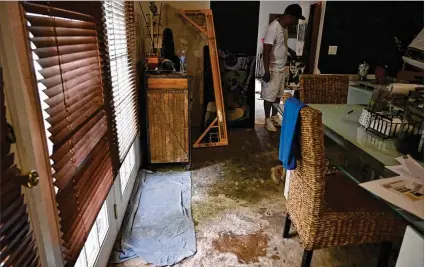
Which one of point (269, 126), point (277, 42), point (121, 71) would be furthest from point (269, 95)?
point (121, 71)

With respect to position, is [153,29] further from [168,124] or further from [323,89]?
[323,89]

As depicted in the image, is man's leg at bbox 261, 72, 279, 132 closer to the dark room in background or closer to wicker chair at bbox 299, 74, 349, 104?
the dark room in background

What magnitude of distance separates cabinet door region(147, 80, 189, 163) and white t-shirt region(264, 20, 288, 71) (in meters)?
1.59

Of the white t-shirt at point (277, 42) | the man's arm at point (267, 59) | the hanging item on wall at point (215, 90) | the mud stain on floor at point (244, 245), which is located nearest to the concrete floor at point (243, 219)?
the mud stain on floor at point (244, 245)

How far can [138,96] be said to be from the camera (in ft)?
8.68

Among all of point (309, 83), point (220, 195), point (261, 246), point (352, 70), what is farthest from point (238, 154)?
point (352, 70)

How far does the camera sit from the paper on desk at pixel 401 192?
0.95m

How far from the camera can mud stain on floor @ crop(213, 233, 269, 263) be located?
5.63 ft

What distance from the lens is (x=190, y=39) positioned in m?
3.61

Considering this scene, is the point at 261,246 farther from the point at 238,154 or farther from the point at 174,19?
the point at 174,19

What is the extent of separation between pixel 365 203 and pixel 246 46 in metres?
2.77

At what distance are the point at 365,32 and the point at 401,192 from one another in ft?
11.7

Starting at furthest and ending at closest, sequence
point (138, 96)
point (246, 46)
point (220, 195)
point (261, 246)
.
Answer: point (246, 46) → point (138, 96) → point (220, 195) → point (261, 246)

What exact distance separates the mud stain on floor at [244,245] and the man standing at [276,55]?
2.28m
